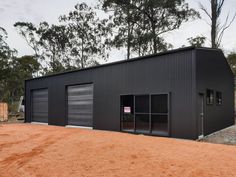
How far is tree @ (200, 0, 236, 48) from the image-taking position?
21047mm

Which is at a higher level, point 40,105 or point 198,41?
point 198,41

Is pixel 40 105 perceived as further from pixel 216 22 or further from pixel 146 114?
pixel 216 22

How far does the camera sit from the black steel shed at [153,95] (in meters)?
9.82

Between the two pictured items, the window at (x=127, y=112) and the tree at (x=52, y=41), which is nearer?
the window at (x=127, y=112)

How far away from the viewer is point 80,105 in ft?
49.3

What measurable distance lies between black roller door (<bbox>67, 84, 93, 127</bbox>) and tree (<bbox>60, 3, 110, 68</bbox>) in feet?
52.2

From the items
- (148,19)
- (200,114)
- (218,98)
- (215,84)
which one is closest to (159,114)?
(200,114)

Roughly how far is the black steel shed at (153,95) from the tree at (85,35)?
602 inches

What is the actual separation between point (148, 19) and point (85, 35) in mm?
9489

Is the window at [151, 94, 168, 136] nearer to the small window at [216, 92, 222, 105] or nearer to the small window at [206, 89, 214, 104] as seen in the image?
the small window at [206, 89, 214, 104]

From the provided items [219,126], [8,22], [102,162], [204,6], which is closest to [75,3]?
[8,22]

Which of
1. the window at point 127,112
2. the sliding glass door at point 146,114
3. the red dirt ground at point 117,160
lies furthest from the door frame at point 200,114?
the window at point 127,112

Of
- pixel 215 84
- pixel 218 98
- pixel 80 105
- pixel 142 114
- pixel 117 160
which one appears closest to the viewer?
pixel 117 160

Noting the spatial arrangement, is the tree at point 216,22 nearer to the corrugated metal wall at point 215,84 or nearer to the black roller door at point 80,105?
the corrugated metal wall at point 215,84
